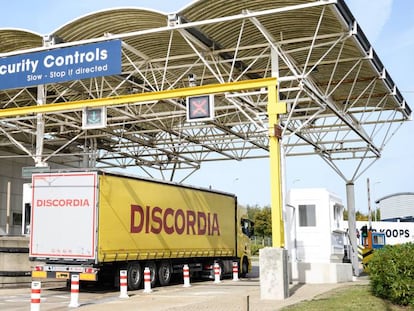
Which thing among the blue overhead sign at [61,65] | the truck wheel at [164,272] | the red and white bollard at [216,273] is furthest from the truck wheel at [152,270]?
the blue overhead sign at [61,65]

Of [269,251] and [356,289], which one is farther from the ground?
[269,251]

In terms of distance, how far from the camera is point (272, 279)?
1470cm

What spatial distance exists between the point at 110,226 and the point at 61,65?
17.3 ft

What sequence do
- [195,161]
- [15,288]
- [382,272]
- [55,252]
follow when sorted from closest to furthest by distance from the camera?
[382,272], [55,252], [15,288], [195,161]

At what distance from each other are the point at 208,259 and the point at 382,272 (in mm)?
10925

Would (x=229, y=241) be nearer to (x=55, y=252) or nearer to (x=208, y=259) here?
(x=208, y=259)

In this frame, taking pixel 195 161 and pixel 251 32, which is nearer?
pixel 251 32

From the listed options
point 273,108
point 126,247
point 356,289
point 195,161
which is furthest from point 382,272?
point 195,161

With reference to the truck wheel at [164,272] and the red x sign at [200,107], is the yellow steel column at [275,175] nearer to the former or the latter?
the red x sign at [200,107]

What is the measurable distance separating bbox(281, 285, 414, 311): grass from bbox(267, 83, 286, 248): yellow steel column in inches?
73.8

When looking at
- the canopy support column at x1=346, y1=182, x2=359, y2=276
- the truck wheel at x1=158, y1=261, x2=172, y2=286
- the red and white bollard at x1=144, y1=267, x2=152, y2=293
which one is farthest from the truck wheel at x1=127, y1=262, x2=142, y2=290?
the canopy support column at x1=346, y1=182, x2=359, y2=276

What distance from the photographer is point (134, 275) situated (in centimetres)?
1933

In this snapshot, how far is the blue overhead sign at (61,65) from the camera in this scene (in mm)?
18031

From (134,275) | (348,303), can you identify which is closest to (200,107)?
(134,275)
